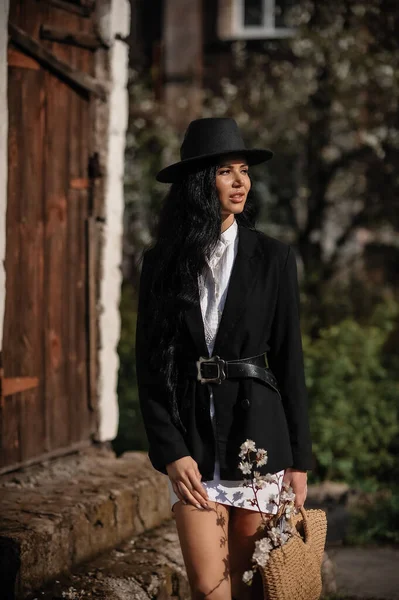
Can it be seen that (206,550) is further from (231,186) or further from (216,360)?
(231,186)

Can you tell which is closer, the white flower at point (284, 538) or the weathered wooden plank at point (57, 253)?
the white flower at point (284, 538)

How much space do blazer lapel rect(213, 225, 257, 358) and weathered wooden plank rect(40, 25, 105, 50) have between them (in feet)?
9.05

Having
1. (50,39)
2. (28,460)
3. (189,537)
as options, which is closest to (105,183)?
(50,39)

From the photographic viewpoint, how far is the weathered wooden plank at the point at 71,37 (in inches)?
207

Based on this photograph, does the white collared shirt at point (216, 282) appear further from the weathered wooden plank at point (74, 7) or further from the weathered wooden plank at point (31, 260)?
the weathered wooden plank at point (74, 7)

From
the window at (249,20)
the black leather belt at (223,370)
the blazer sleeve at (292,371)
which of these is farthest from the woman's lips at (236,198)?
the window at (249,20)

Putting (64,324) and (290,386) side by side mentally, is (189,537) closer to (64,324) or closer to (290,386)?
(290,386)

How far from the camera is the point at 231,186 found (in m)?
3.11

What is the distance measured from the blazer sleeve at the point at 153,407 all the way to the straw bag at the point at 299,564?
1.55 feet

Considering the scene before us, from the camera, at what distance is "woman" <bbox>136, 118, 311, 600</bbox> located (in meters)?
2.94

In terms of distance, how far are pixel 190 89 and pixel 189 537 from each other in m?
10.2

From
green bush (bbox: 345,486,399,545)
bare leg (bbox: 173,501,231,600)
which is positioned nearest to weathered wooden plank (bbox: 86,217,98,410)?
green bush (bbox: 345,486,399,545)

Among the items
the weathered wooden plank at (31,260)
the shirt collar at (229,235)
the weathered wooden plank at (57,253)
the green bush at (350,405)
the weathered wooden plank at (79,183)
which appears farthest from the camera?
the green bush at (350,405)

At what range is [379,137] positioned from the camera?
413 inches
